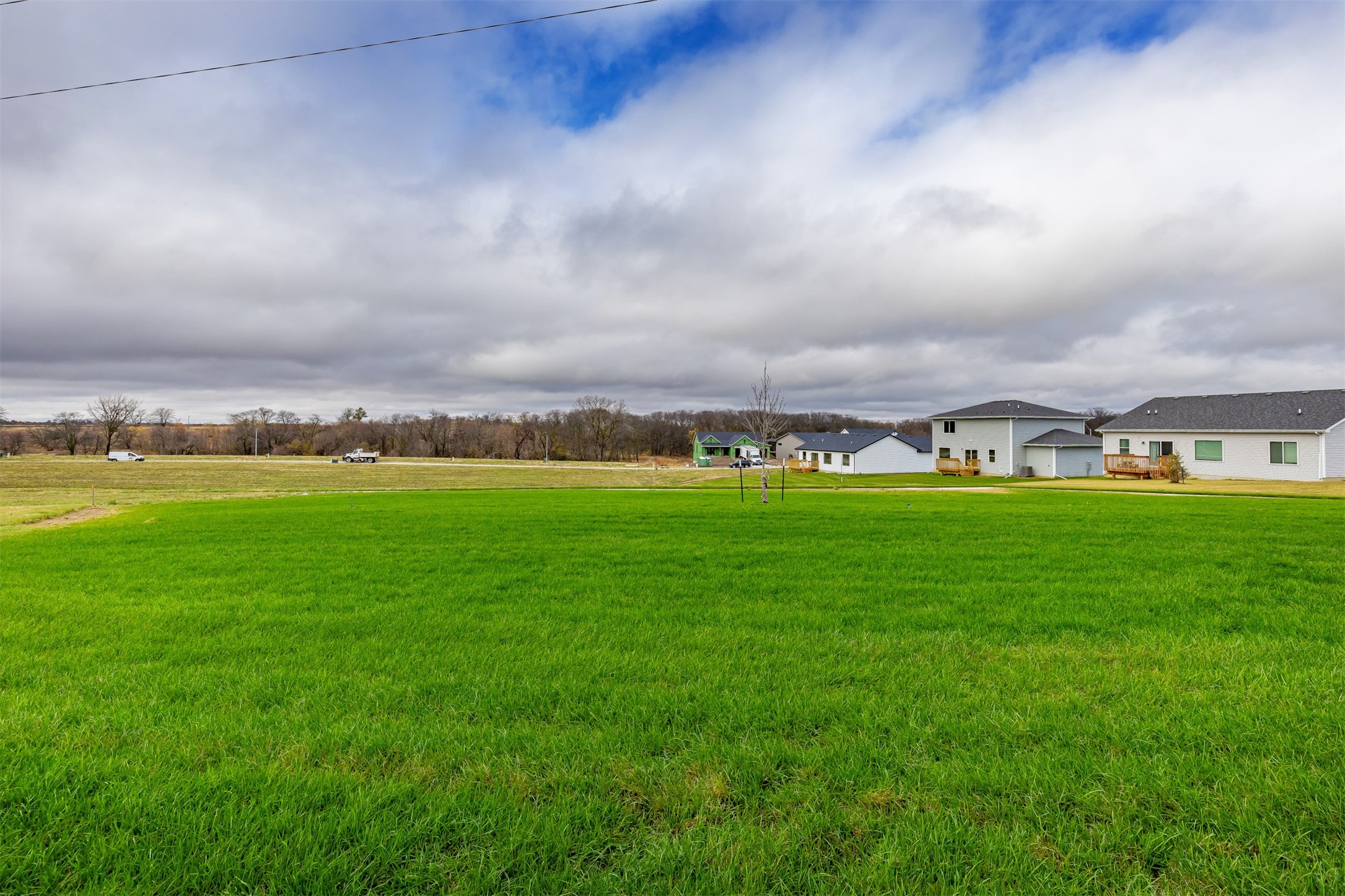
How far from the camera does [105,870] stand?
2.41m

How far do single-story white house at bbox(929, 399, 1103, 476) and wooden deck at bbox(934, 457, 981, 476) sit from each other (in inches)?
3.4

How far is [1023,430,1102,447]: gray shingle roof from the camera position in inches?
1793

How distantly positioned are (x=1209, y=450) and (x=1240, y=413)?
2.94 metres

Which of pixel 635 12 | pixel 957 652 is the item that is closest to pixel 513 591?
pixel 957 652

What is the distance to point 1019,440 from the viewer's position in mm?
47875

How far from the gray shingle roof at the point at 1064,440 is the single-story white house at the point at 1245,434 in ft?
4.40

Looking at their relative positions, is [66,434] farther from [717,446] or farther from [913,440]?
[913,440]

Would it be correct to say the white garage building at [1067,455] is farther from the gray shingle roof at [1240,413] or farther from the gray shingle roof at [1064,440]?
the gray shingle roof at [1240,413]

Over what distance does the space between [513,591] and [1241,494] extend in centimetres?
3502

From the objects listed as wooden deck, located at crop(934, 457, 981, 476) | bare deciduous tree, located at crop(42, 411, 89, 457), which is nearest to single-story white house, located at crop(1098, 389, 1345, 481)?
wooden deck, located at crop(934, 457, 981, 476)

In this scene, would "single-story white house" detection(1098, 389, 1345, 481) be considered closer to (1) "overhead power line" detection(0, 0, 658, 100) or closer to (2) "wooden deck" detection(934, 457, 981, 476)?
(2) "wooden deck" detection(934, 457, 981, 476)

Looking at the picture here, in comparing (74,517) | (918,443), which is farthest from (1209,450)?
(74,517)

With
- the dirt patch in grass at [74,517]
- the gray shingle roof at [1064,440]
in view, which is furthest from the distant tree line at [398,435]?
the dirt patch in grass at [74,517]

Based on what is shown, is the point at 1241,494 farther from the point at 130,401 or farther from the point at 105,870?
the point at 130,401
